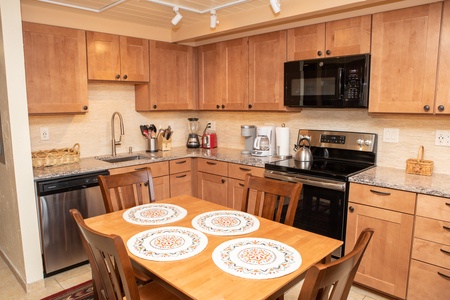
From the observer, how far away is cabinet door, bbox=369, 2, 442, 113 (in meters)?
2.28

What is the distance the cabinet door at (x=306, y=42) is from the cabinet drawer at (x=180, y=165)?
4.94 feet

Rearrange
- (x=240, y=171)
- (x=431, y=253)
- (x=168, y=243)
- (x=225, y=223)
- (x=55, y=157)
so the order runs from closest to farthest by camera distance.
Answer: (x=168, y=243) → (x=225, y=223) → (x=431, y=253) → (x=55, y=157) → (x=240, y=171)

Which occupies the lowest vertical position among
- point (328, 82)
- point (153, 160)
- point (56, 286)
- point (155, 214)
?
point (56, 286)

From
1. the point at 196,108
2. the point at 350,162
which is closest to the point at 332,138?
the point at 350,162

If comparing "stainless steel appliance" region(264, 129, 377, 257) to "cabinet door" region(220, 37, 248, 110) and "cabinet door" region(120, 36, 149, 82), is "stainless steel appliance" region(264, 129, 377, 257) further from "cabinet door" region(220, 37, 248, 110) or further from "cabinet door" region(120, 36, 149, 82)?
"cabinet door" region(120, 36, 149, 82)

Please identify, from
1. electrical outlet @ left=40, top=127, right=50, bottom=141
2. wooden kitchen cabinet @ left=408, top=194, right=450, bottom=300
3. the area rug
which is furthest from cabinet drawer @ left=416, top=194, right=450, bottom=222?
electrical outlet @ left=40, top=127, right=50, bottom=141

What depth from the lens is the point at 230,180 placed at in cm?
328

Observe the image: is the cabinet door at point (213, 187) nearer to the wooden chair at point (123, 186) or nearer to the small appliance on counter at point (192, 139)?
the small appliance on counter at point (192, 139)

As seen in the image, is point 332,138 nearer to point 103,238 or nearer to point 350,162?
point 350,162

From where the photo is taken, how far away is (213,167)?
11.2ft

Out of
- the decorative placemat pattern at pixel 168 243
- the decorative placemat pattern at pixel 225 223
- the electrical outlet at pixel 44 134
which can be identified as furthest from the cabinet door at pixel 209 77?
the decorative placemat pattern at pixel 168 243

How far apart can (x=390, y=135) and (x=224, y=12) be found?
1.88m

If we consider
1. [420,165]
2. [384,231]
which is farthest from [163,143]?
[420,165]

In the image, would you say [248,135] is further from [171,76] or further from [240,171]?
[171,76]
